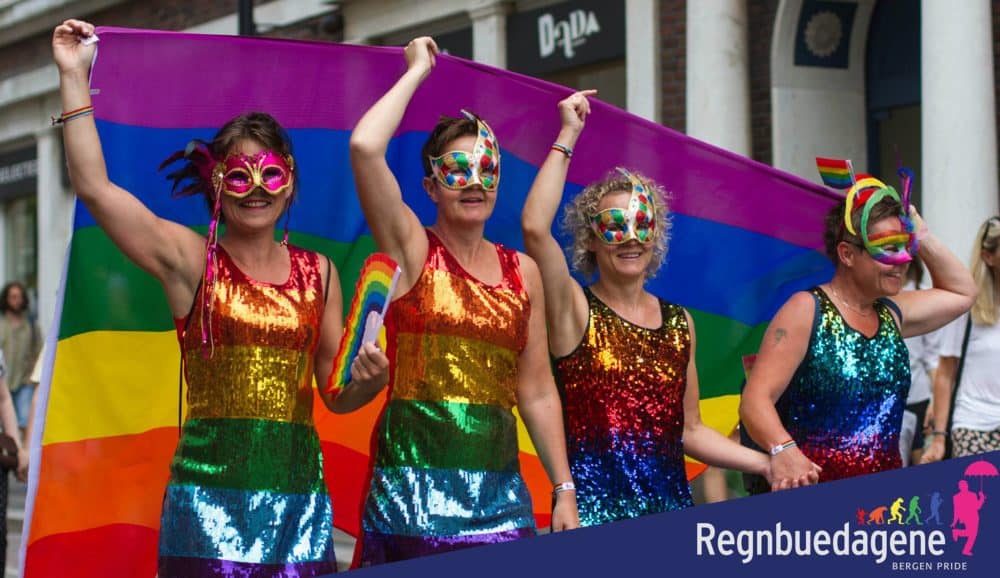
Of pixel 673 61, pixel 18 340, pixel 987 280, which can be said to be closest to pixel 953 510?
pixel 987 280

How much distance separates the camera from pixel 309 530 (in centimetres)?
500

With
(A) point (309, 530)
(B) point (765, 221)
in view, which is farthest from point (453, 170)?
(B) point (765, 221)

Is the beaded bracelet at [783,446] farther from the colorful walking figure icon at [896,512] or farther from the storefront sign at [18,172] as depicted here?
the storefront sign at [18,172]

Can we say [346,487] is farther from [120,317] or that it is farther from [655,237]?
[655,237]

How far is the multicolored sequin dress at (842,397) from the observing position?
578 cm

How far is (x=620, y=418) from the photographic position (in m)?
5.64

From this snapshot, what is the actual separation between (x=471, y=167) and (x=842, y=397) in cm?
144

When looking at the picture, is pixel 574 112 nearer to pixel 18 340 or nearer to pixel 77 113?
pixel 77 113

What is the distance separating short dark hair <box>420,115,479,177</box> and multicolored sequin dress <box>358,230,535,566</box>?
300mm

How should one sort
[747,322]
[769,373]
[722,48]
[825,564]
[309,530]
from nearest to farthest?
[825,564] → [309,530] → [769,373] → [747,322] → [722,48]

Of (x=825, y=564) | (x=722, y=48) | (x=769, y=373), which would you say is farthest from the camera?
(x=722, y=48)

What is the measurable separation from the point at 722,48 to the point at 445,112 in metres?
8.72

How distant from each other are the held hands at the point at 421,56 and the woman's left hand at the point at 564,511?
1254 millimetres

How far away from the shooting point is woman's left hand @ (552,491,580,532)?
5336 mm
